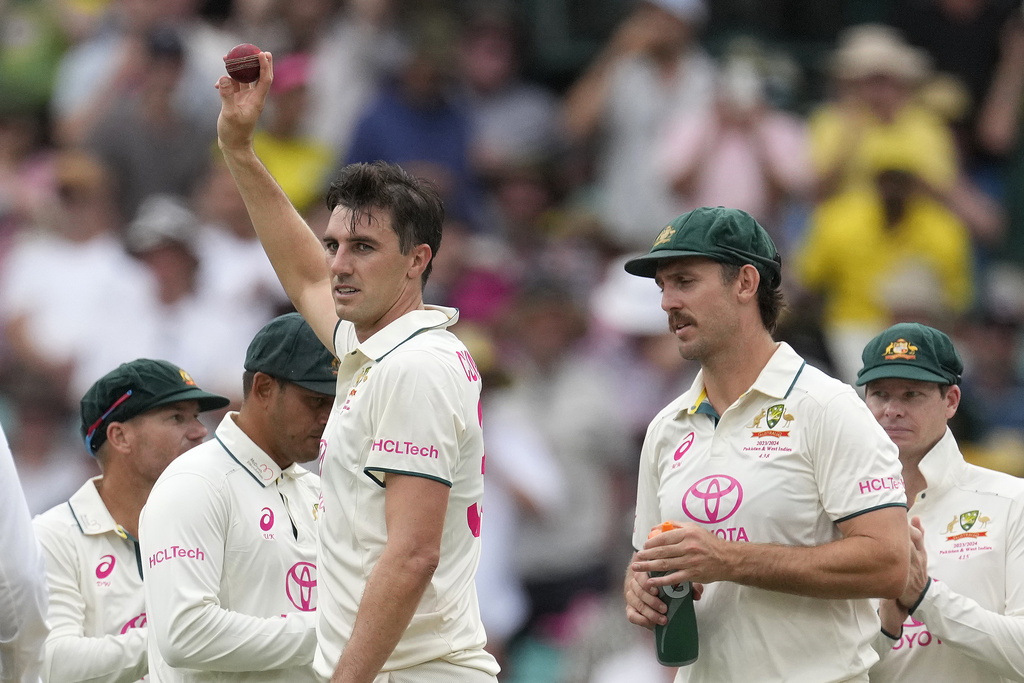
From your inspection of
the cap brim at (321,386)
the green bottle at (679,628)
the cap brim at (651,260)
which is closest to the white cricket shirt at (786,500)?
the green bottle at (679,628)

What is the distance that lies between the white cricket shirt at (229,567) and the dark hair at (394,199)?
0.98 m

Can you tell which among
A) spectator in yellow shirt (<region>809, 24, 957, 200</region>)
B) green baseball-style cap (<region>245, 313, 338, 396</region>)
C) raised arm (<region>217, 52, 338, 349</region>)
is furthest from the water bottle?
spectator in yellow shirt (<region>809, 24, 957, 200</region>)

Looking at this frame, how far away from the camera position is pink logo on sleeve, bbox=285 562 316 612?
15.3 feet

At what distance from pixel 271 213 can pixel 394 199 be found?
2.29ft

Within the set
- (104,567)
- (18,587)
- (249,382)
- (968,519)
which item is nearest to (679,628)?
(968,519)

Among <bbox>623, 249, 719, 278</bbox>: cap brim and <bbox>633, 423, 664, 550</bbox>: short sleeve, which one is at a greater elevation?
<bbox>623, 249, 719, 278</bbox>: cap brim

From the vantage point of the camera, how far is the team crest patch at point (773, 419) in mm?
4297

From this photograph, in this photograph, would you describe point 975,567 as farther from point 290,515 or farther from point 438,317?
point 290,515

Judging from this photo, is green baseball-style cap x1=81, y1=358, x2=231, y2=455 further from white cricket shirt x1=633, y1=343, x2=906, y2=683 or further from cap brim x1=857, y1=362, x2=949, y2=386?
cap brim x1=857, y1=362, x2=949, y2=386

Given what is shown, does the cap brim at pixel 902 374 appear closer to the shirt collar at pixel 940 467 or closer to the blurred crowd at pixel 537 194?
the shirt collar at pixel 940 467

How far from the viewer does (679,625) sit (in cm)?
426

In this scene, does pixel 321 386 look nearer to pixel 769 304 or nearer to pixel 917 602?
pixel 769 304

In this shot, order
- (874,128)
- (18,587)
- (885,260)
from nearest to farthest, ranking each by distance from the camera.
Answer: (18,587), (885,260), (874,128)

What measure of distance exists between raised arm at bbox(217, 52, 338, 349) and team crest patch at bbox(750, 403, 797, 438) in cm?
140
